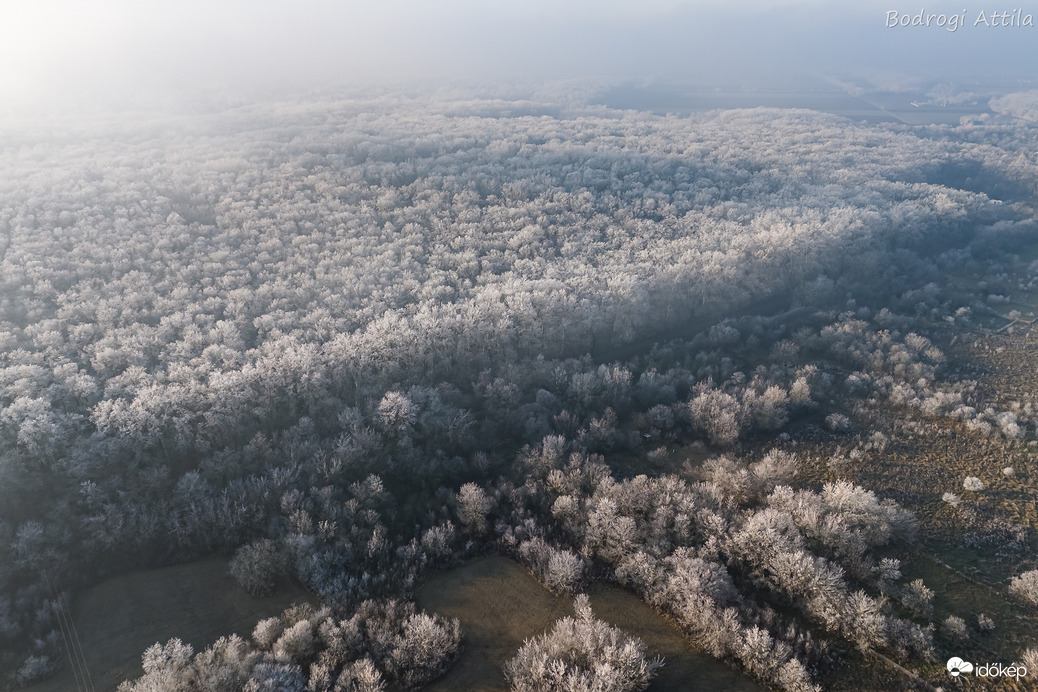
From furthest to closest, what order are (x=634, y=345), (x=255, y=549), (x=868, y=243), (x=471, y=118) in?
1. (x=471, y=118)
2. (x=868, y=243)
3. (x=634, y=345)
4. (x=255, y=549)

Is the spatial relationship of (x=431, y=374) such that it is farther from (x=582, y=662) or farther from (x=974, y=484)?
(x=974, y=484)

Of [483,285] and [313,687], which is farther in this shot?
[483,285]

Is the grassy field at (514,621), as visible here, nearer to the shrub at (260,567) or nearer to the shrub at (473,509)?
the shrub at (473,509)

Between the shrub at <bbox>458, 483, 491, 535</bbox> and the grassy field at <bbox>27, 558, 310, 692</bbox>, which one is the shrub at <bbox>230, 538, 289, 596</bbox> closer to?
the grassy field at <bbox>27, 558, 310, 692</bbox>

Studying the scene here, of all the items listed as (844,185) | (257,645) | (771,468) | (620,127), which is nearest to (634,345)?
(771,468)

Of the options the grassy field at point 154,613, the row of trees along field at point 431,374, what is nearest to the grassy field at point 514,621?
the row of trees along field at point 431,374

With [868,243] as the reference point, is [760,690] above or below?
below

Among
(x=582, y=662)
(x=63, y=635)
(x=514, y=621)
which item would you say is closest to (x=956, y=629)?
(x=582, y=662)

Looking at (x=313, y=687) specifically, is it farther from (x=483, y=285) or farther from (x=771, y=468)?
(x=483, y=285)
